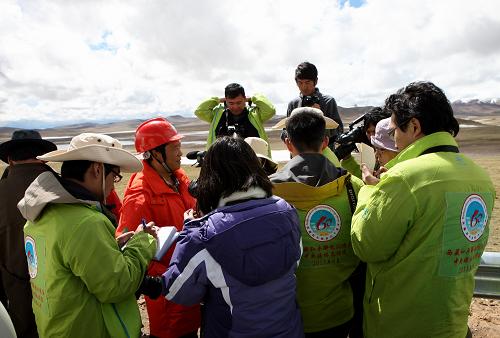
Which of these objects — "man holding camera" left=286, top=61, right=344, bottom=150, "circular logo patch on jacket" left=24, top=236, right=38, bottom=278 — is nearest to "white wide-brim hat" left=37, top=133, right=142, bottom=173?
"circular logo patch on jacket" left=24, top=236, right=38, bottom=278

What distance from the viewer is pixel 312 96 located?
4.87m

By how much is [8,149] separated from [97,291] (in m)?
1.94

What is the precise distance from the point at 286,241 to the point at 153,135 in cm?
155

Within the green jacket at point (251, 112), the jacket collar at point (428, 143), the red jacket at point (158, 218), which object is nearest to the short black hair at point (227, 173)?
the jacket collar at point (428, 143)

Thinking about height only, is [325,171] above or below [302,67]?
below

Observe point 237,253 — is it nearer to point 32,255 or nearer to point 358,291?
point 32,255

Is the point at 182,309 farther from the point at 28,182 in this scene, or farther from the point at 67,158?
the point at 28,182

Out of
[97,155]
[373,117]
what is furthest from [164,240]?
[373,117]

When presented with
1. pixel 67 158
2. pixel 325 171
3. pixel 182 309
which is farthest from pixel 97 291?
pixel 325 171

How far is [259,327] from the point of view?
1.89 meters

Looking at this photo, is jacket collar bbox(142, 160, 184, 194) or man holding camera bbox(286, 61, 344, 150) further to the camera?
man holding camera bbox(286, 61, 344, 150)

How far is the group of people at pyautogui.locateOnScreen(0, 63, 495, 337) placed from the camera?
186cm

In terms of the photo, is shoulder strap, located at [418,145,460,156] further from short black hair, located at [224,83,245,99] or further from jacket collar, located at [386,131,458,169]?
short black hair, located at [224,83,245,99]

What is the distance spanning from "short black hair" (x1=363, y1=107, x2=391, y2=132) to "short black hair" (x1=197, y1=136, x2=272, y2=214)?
1.88 meters
